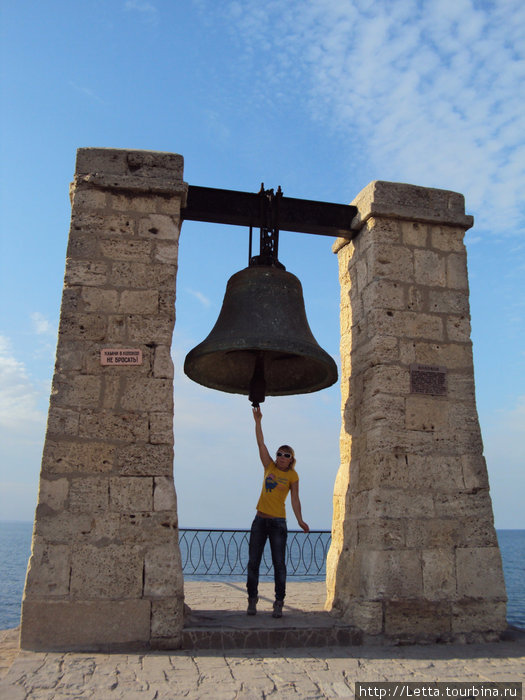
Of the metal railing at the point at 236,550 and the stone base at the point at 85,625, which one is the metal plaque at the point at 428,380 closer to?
the metal railing at the point at 236,550

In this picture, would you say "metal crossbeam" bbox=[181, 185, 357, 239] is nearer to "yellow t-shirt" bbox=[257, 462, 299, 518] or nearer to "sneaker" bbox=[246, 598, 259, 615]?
"yellow t-shirt" bbox=[257, 462, 299, 518]

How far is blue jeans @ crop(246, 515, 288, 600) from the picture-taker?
4629 millimetres

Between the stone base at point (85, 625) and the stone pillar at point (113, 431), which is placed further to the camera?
the stone pillar at point (113, 431)

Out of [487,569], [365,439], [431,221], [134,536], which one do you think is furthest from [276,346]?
[487,569]

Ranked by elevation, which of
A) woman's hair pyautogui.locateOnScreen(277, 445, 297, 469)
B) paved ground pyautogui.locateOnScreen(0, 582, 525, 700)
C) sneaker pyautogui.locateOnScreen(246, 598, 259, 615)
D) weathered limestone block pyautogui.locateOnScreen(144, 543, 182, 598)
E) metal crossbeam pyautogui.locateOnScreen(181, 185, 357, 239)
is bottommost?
paved ground pyautogui.locateOnScreen(0, 582, 525, 700)

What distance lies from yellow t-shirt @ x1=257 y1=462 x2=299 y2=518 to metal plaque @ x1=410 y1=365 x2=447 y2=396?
47.1 inches

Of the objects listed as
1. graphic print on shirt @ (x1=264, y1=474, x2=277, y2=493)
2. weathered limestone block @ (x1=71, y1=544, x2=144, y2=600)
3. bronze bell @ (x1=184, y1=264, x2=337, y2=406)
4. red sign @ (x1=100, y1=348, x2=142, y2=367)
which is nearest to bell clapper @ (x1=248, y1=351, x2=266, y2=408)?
bronze bell @ (x1=184, y1=264, x2=337, y2=406)

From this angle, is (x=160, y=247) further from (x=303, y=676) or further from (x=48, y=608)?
(x=303, y=676)

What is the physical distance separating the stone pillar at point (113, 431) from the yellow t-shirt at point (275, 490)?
861 mm

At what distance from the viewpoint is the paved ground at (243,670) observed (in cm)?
308

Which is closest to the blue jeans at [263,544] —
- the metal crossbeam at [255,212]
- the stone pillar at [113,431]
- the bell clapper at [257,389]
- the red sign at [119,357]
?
the stone pillar at [113,431]

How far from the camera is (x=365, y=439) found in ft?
15.5

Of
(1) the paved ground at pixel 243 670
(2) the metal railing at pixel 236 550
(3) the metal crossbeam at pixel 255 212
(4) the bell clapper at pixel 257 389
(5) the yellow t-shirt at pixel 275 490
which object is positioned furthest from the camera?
(2) the metal railing at pixel 236 550

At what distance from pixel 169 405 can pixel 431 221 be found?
267 centimetres
